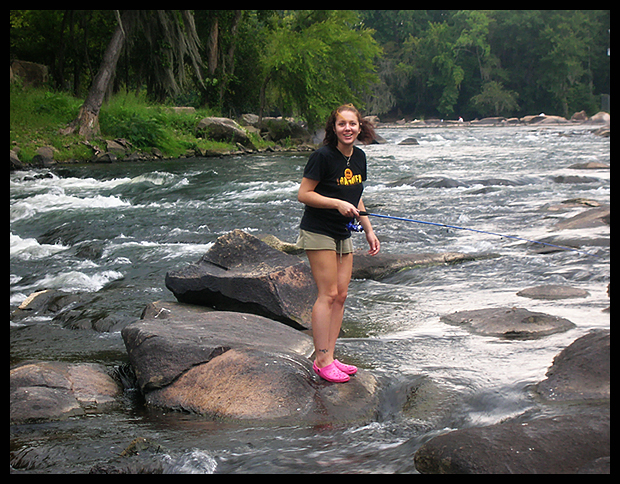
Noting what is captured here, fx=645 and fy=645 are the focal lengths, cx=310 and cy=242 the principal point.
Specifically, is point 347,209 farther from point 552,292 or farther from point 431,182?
point 431,182

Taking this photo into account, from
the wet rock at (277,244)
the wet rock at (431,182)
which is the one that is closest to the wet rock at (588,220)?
the wet rock at (277,244)

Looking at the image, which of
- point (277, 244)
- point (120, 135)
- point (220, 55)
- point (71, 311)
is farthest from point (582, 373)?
point (220, 55)

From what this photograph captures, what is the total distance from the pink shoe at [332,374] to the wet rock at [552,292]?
9.34ft

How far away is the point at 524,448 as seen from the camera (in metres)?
2.92

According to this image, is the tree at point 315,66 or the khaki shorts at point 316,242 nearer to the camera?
the khaki shorts at point 316,242

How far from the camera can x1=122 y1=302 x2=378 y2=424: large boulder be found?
12.5ft

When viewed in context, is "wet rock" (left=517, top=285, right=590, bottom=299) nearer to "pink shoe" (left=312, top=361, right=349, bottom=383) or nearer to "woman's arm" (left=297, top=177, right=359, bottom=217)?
"pink shoe" (left=312, top=361, right=349, bottom=383)

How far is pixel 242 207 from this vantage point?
44.3 feet

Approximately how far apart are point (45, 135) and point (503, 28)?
65458mm

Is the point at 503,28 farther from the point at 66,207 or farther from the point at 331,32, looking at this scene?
the point at 66,207

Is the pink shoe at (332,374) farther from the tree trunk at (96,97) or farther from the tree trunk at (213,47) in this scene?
the tree trunk at (213,47)

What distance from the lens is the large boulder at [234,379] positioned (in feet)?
12.5
